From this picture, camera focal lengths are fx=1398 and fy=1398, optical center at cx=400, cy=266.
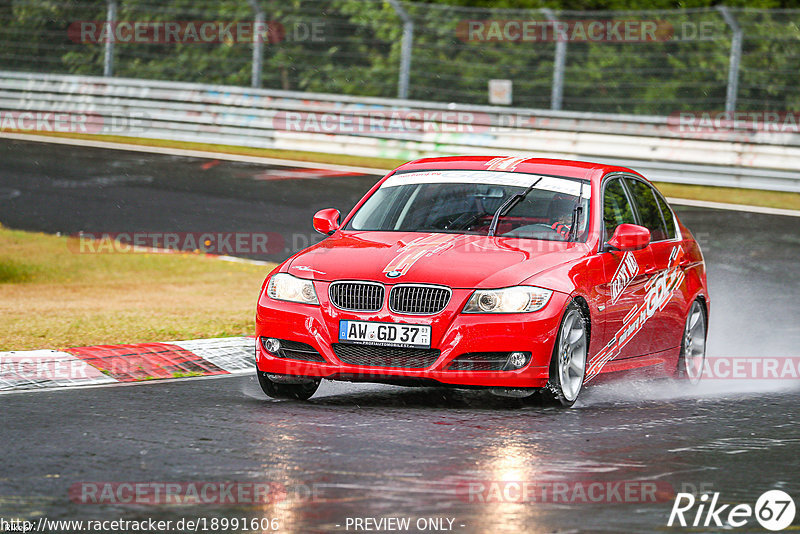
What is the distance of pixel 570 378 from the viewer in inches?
341

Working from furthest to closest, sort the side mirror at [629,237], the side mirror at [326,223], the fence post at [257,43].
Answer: the fence post at [257,43], the side mirror at [326,223], the side mirror at [629,237]

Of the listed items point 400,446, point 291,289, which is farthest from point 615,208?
point 400,446

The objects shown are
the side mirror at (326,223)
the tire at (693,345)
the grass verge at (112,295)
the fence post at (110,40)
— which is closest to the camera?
the side mirror at (326,223)

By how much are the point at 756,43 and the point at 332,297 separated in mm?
15226

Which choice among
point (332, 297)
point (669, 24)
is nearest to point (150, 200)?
point (669, 24)

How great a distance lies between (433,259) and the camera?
27.9ft

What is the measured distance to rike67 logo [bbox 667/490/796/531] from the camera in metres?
5.72

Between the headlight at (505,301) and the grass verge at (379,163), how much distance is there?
1378cm

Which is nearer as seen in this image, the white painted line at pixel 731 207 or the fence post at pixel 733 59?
the white painted line at pixel 731 207

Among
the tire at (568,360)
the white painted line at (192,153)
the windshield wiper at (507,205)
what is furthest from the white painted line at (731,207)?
the tire at (568,360)

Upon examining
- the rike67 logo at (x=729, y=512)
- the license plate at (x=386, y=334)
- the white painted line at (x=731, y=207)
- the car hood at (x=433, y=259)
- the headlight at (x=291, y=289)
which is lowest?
the rike67 logo at (x=729, y=512)

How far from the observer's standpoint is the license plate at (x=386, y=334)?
323 inches

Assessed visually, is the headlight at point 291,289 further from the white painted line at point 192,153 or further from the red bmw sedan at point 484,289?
the white painted line at point 192,153

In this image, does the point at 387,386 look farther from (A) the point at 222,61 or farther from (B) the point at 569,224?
(A) the point at 222,61
